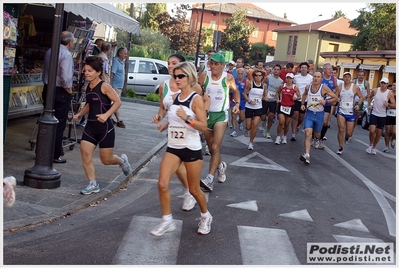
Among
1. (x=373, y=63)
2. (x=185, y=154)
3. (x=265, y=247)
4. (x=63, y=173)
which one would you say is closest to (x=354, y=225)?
(x=265, y=247)

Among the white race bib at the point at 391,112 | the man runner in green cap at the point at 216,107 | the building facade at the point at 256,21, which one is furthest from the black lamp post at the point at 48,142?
the building facade at the point at 256,21

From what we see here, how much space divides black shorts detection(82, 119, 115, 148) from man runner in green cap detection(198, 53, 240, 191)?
4.93 ft

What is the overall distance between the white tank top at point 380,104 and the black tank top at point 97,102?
936cm

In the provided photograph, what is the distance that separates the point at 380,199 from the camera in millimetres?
9391

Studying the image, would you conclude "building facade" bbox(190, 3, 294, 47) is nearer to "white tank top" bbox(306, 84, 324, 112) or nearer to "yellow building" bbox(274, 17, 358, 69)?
"yellow building" bbox(274, 17, 358, 69)

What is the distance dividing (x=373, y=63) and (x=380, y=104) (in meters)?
21.6

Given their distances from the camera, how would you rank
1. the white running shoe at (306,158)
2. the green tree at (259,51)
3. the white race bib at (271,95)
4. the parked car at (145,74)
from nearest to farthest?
the white running shoe at (306,158) → the white race bib at (271,95) → the parked car at (145,74) → the green tree at (259,51)

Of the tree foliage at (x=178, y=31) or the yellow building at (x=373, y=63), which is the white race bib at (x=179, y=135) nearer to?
the yellow building at (x=373, y=63)

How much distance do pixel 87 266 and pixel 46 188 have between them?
284cm

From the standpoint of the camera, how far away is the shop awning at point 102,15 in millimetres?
9766

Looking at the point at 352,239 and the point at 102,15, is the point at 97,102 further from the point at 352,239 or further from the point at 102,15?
the point at 102,15

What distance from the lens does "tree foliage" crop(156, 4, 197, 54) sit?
64938 millimetres

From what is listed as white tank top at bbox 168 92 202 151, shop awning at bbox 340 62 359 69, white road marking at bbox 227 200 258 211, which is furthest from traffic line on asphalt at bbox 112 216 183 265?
shop awning at bbox 340 62 359 69

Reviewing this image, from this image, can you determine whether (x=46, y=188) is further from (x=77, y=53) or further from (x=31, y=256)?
(x=77, y=53)
